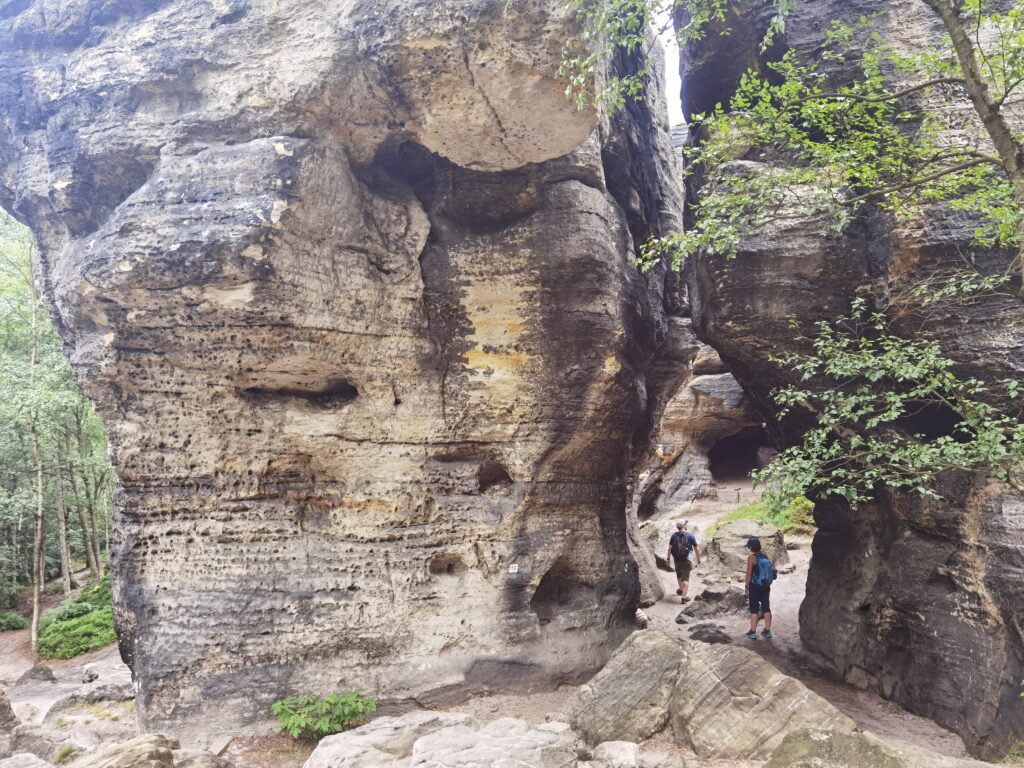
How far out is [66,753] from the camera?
26.4 feet

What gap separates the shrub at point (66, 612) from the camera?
16578 mm

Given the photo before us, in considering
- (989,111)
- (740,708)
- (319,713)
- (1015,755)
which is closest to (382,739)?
(319,713)

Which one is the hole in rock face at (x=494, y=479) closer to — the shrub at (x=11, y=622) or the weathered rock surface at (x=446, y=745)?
the weathered rock surface at (x=446, y=745)

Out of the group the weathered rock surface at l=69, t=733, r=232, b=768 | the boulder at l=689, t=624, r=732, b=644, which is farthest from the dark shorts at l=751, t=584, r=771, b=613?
the weathered rock surface at l=69, t=733, r=232, b=768

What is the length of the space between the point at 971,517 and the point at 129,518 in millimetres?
10878

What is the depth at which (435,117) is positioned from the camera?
7.91 meters

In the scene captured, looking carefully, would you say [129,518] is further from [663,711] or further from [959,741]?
[959,741]

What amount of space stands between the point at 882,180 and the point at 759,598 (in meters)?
7.01

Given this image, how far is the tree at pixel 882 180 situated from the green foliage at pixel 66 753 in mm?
9329

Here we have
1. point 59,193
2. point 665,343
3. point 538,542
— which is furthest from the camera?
point 665,343

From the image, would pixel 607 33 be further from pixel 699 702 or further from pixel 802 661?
pixel 802 661

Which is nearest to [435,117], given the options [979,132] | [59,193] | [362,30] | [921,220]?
[362,30]

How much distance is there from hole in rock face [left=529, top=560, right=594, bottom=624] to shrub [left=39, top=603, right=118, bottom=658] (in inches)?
480

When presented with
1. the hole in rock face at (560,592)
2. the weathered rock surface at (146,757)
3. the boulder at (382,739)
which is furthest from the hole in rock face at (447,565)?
the weathered rock surface at (146,757)
